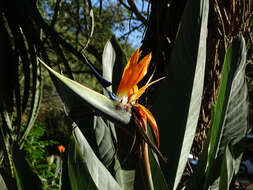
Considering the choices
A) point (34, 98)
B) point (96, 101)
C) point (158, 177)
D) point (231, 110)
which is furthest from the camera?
point (34, 98)

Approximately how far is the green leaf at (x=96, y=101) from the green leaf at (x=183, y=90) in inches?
9.4

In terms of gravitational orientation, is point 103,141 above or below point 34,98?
below

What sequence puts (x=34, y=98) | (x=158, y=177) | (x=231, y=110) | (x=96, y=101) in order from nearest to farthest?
(x=96, y=101) < (x=158, y=177) < (x=231, y=110) < (x=34, y=98)

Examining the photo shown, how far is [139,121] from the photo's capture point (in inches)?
14.6

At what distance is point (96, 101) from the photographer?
13.2 inches

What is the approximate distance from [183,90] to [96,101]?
281 millimetres

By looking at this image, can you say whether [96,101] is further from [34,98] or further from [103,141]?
[34,98]

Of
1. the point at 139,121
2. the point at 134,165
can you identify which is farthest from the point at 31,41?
the point at 139,121

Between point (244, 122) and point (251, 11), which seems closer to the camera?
point (244, 122)

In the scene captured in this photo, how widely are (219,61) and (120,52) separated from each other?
10.0 inches

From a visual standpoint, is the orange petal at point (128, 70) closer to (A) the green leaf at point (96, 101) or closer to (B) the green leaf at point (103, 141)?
(A) the green leaf at point (96, 101)

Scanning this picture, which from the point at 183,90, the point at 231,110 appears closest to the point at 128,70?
the point at 183,90

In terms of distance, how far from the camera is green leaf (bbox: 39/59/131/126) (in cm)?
32

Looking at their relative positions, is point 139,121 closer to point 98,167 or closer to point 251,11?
point 98,167
